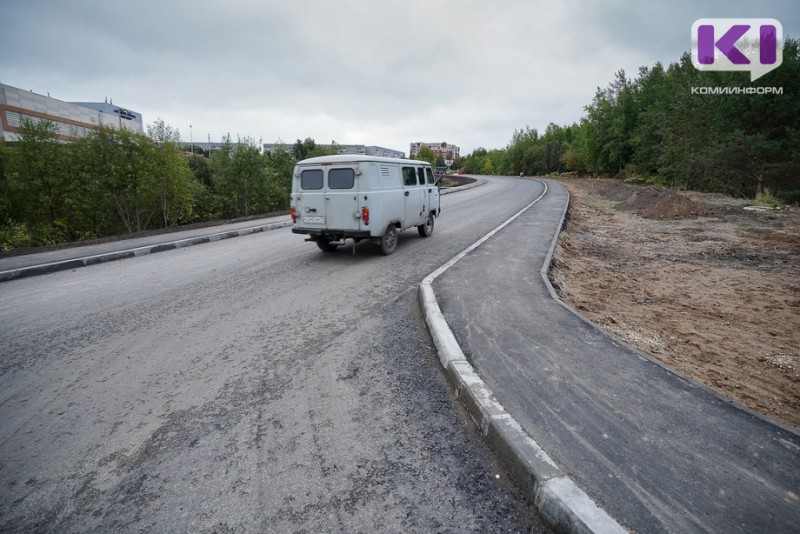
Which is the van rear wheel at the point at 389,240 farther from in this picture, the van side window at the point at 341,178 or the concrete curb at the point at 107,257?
the concrete curb at the point at 107,257

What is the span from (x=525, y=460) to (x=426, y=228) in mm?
9027

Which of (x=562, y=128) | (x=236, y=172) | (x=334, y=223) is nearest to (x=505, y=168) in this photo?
(x=562, y=128)

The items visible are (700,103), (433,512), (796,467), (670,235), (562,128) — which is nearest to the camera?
(433,512)

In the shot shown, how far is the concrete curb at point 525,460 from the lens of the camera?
1828 millimetres

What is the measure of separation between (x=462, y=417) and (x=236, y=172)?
812 inches

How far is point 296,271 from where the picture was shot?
724 centimetres

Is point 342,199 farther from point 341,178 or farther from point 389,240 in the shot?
point 389,240

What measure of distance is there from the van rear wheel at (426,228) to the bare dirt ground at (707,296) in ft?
12.5

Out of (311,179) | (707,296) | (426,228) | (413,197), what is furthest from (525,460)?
(426,228)

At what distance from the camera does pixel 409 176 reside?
9438 mm

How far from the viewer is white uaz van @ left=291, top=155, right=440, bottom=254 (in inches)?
304

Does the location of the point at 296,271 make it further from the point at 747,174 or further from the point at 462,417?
the point at 747,174

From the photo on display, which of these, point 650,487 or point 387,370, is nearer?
point 650,487

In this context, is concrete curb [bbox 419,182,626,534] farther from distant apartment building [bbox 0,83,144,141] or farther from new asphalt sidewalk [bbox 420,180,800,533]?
distant apartment building [bbox 0,83,144,141]
